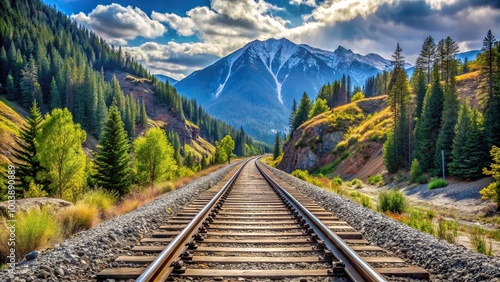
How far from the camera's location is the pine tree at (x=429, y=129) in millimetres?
30984

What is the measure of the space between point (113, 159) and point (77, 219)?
23.8 meters

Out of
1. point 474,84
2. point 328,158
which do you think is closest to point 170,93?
point 328,158

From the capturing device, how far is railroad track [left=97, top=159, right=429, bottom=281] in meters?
4.03

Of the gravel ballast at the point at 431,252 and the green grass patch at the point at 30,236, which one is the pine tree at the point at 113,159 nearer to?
the green grass patch at the point at 30,236

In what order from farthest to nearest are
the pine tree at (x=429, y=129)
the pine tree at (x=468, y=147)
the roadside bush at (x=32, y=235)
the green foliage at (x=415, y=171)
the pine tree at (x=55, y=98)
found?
the pine tree at (x=55, y=98) < the pine tree at (x=429, y=129) < the green foliage at (x=415, y=171) < the pine tree at (x=468, y=147) < the roadside bush at (x=32, y=235)

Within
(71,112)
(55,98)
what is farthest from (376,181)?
(55,98)

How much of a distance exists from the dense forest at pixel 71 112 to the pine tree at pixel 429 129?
28273 mm

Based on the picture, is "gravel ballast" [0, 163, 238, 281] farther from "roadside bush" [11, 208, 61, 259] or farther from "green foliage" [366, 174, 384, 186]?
"green foliage" [366, 174, 384, 186]

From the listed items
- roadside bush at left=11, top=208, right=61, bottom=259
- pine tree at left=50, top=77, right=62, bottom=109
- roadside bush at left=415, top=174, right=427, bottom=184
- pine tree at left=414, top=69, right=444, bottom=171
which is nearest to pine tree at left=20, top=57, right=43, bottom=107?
pine tree at left=50, top=77, right=62, bottom=109

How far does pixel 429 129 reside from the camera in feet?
105

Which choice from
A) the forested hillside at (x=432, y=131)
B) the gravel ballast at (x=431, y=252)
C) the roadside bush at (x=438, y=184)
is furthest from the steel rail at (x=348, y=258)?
the roadside bush at (x=438, y=184)

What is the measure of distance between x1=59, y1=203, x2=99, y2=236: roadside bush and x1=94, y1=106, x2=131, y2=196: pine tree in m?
23.0

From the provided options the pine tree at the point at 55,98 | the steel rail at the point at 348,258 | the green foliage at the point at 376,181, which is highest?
the pine tree at the point at 55,98

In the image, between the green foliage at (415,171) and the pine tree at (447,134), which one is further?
the green foliage at (415,171)
